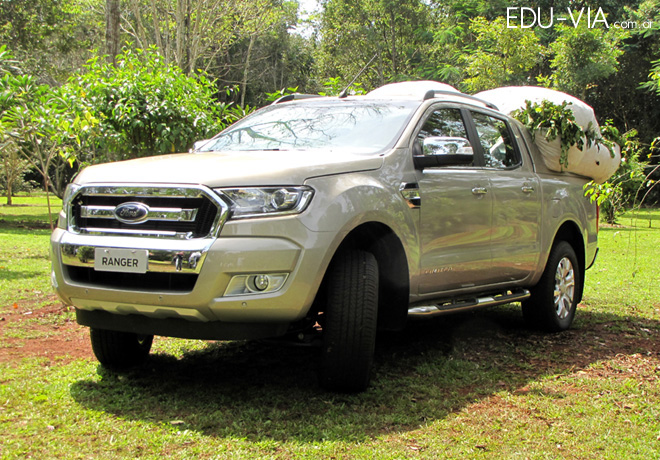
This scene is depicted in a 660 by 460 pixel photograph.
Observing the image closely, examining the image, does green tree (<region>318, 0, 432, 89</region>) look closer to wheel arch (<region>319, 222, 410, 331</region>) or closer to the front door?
the front door

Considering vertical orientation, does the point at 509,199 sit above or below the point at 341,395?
above

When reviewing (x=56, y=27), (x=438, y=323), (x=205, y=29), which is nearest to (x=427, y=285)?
(x=438, y=323)

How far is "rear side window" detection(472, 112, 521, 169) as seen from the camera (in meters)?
6.09

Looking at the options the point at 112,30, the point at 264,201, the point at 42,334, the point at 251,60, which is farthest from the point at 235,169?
the point at 251,60

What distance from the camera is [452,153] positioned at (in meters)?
5.06

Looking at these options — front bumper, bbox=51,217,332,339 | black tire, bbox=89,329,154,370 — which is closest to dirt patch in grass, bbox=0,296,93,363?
black tire, bbox=89,329,154,370

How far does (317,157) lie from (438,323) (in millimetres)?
3286

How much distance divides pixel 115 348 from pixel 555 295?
13.0ft

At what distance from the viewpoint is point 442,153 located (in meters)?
5.05

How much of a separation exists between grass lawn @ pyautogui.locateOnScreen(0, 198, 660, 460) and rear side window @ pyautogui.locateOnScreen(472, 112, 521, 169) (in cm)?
152

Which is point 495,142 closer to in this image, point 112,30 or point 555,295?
point 555,295

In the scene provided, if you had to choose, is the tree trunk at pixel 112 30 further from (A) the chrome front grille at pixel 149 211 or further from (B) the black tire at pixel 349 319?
(B) the black tire at pixel 349 319

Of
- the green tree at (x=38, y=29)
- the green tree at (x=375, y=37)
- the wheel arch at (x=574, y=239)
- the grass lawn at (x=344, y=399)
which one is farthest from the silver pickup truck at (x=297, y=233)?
the green tree at (x=375, y=37)

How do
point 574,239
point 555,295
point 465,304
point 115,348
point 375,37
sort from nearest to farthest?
1. point 115,348
2. point 465,304
3. point 555,295
4. point 574,239
5. point 375,37
